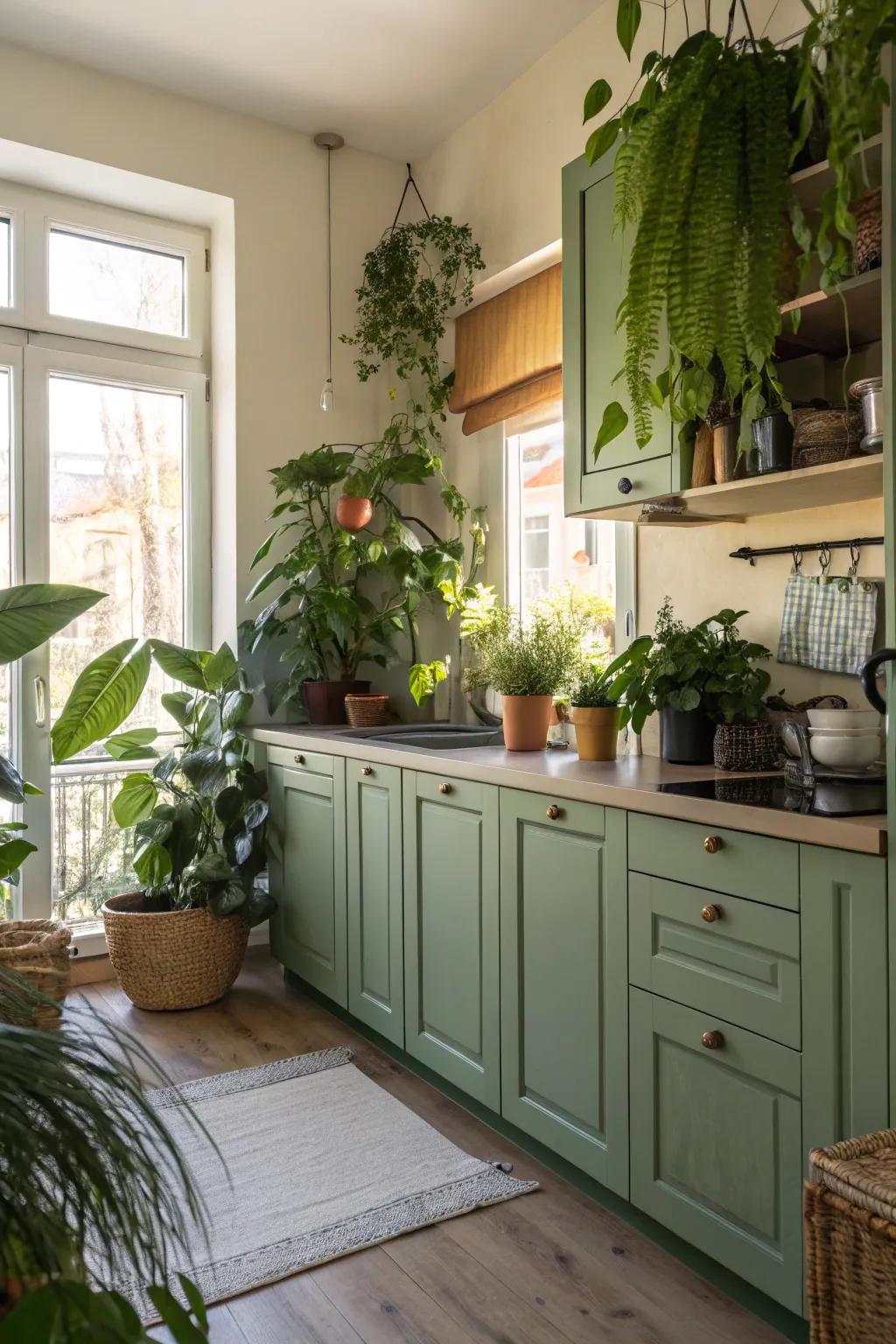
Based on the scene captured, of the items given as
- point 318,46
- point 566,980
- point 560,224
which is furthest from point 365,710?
point 318,46

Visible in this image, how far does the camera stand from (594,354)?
2.38 meters

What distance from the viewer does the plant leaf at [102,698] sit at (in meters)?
3.17

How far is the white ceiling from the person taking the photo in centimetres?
296

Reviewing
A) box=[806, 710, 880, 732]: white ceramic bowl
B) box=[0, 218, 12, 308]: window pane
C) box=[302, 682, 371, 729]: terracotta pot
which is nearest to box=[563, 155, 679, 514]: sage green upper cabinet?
box=[806, 710, 880, 732]: white ceramic bowl

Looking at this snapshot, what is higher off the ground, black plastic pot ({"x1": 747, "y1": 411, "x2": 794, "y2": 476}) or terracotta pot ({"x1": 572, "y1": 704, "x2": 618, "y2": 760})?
black plastic pot ({"x1": 747, "y1": 411, "x2": 794, "y2": 476})

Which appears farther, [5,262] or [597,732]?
[5,262]

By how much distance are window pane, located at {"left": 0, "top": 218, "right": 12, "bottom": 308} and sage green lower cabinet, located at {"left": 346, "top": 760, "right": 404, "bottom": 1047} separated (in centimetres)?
200

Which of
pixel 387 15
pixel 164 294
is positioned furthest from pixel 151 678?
Result: pixel 387 15

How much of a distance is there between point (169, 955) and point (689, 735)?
1.79 m

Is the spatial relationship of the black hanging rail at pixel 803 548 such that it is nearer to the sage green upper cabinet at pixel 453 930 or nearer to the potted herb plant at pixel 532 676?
the potted herb plant at pixel 532 676

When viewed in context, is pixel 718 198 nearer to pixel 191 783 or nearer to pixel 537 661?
pixel 537 661

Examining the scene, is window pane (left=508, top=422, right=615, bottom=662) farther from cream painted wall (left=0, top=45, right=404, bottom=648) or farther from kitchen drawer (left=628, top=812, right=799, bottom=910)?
kitchen drawer (left=628, top=812, right=799, bottom=910)

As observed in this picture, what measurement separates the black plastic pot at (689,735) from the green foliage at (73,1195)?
1775 millimetres

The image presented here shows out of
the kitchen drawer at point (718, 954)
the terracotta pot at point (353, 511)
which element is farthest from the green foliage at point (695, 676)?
the terracotta pot at point (353, 511)
